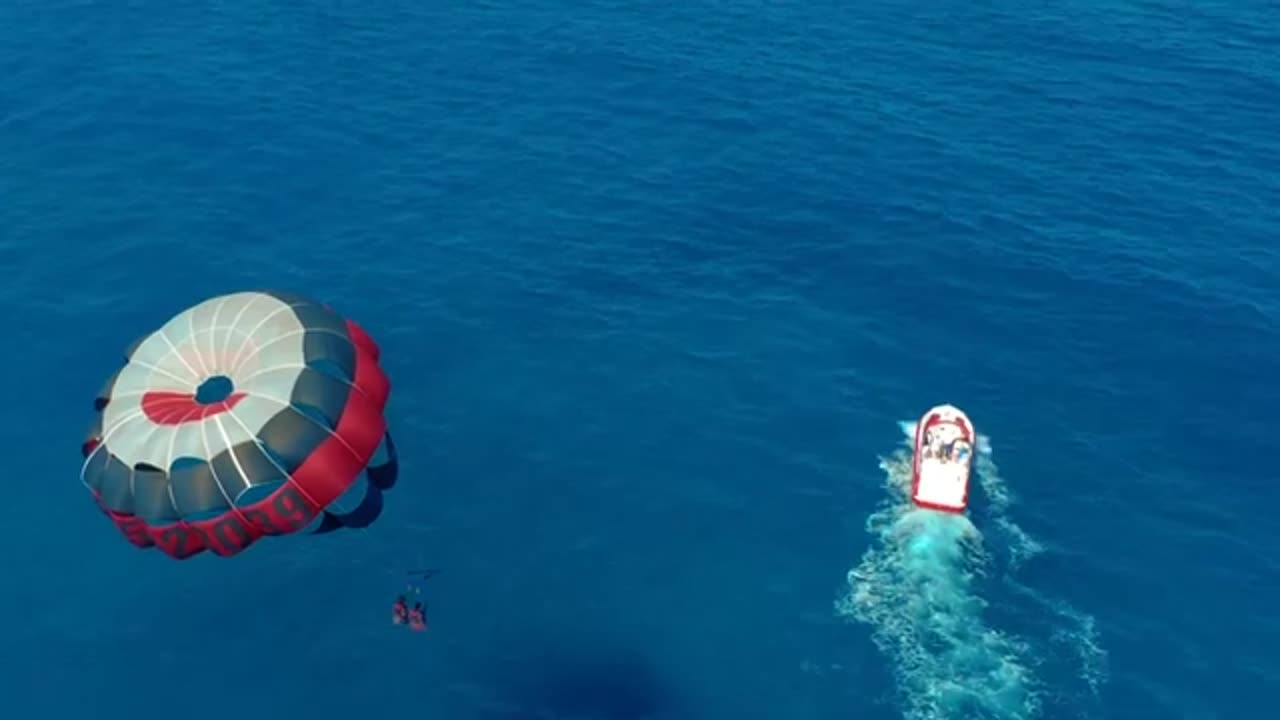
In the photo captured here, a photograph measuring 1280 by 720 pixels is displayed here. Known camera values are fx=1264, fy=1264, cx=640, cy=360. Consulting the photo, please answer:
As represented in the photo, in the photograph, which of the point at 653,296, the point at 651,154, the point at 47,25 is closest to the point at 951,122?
the point at 651,154

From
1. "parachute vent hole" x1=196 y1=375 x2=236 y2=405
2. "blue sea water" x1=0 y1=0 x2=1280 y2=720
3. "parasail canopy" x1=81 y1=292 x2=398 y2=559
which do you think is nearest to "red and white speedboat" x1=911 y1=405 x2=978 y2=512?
"blue sea water" x1=0 y1=0 x2=1280 y2=720

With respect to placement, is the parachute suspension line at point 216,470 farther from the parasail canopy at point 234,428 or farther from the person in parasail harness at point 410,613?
the person in parasail harness at point 410,613

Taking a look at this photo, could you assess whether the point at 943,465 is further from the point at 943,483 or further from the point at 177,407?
the point at 177,407

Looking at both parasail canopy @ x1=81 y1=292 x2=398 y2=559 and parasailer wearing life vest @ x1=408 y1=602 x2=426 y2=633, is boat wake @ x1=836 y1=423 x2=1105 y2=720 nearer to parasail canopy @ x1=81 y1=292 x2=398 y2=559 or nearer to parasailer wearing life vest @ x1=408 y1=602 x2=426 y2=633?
parasailer wearing life vest @ x1=408 y1=602 x2=426 y2=633

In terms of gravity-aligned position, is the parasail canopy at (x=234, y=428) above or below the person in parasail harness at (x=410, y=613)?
above

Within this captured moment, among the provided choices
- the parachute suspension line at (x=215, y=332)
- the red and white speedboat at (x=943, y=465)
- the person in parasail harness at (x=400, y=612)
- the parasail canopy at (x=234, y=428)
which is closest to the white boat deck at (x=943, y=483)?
the red and white speedboat at (x=943, y=465)

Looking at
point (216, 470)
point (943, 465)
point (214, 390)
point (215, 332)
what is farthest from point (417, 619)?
point (943, 465)

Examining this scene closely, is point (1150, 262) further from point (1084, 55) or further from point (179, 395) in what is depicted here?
point (179, 395)
